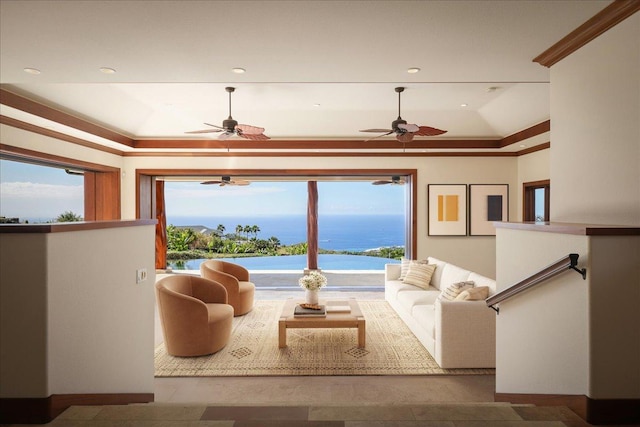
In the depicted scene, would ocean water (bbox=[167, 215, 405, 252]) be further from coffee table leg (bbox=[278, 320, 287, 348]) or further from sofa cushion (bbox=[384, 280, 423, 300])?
coffee table leg (bbox=[278, 320, 287, 348])

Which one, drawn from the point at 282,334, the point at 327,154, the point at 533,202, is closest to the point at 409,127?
the point at 282,334

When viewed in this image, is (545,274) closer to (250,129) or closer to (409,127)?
(409,127)

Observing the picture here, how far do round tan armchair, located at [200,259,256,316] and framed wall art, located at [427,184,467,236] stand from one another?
372 centimetres

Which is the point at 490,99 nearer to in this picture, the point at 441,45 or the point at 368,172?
the point at 368,172

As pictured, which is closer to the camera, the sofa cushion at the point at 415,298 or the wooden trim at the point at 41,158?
the wooden trim at the point at 41,158

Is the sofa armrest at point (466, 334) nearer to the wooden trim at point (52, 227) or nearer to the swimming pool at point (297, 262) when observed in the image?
the wooden trim at point (52, 227)

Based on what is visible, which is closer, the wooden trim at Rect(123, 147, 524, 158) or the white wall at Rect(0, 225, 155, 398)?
the white wall at Rect(0, 225, 155, 398)

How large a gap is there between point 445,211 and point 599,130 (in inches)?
207

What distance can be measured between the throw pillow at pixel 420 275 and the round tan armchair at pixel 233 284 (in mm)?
2510

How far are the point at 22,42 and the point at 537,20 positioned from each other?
3.48 metres

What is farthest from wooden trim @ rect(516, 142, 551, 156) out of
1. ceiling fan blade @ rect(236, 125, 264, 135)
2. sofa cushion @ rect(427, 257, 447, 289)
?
ceiling fan blade @ rect(236, 125, 264, 135)

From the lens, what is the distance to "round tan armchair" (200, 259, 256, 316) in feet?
19.1

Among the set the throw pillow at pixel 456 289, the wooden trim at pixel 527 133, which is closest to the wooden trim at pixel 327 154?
the wooden trim at pixel 527 133

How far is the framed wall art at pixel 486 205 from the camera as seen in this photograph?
7.80m
